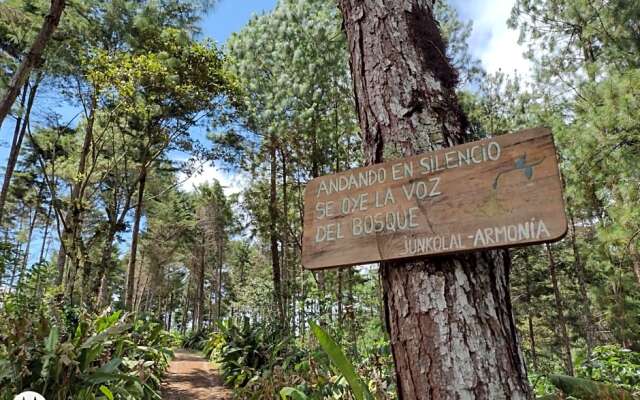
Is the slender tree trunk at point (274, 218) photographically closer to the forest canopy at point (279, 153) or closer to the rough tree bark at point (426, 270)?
the forest canopy at point (279, 153)

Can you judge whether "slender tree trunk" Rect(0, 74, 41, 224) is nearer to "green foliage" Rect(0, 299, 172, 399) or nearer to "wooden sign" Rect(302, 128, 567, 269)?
"green foliage" Rect(0, 299, 172, 399)

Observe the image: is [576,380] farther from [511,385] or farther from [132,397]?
[132,397]

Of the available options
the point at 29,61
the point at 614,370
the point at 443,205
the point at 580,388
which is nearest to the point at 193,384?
the point at 29,61

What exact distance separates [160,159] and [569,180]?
11.2 m

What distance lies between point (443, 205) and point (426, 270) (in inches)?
8.9

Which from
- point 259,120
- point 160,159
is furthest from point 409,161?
point 160,159

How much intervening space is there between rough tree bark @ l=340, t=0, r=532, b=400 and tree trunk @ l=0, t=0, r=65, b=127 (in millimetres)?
4543

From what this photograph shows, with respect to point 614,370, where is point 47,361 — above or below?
above

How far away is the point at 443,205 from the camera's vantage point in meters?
1.40

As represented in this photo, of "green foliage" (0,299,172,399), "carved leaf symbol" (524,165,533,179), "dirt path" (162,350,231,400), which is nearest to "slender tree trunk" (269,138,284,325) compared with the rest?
"dirt path" (162,350,231,400)

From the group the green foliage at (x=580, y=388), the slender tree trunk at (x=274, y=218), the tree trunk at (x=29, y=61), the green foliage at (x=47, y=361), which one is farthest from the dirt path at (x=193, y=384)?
the green foliage at (x=580, y=388)

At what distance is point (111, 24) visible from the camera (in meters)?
9.95

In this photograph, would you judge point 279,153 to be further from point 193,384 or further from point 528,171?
point 528,171

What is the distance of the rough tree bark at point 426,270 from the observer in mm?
1269
